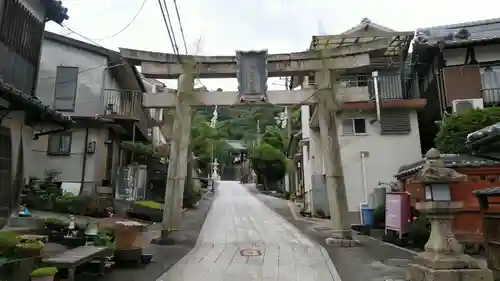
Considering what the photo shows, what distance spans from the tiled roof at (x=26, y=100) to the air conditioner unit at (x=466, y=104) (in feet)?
45.9

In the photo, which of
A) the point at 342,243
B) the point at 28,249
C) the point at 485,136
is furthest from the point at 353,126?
the point at 28,249

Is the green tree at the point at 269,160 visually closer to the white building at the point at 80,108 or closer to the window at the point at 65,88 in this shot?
the white building at the point at 80,108

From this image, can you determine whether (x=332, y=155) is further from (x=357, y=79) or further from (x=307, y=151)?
(x=307, y=151)

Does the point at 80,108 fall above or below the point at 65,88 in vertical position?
below

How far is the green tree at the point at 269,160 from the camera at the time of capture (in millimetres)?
34156

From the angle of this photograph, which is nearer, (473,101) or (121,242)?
(121,242)

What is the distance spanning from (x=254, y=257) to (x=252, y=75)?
18.7ft

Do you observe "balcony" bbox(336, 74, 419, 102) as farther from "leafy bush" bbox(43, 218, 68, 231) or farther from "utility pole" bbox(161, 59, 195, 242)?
"leafy bush" bbox(43, 218, 68, 231)

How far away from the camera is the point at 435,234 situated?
5.82 meters

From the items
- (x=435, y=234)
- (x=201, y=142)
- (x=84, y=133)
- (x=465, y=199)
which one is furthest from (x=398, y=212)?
(x=201, y=142)

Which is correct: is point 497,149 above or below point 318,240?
above

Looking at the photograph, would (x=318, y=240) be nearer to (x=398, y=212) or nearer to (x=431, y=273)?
(x=398, y=212)

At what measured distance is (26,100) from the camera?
710 centimetres

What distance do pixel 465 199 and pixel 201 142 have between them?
19.1 meters
